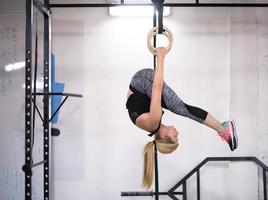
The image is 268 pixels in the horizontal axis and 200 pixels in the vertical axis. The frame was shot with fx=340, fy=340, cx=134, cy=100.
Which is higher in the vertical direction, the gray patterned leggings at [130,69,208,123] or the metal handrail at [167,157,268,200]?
the gray patterned leggings at [130,69,208,123]

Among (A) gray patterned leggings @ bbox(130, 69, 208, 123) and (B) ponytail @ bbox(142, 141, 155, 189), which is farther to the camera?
(B) ponytail @ bbox(142, 141, 155, 189)

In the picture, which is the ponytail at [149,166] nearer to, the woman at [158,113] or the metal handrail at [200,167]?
the woman at [158,113]

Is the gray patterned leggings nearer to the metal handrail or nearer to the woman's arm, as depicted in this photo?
the woman's arm

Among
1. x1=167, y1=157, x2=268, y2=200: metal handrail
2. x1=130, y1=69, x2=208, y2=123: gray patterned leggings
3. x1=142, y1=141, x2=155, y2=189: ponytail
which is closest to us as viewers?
x1=130, y1=69, x2=208, y2=123: gray patterned leggings

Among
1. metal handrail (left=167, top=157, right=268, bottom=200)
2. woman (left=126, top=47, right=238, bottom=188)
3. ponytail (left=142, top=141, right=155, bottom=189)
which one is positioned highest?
woman (left=126, top=47, right=238, bottom=188)

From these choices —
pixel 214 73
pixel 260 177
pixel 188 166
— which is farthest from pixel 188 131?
pixel 260 177

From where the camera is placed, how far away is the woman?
7.07ft

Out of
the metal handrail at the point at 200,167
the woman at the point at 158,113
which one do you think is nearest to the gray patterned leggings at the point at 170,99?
the woman at the point at 158,113

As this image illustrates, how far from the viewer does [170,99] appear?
234 cm

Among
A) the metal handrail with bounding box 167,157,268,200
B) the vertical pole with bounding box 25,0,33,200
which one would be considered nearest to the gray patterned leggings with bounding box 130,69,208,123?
the vertical pole with bounding box 25,0,33,200

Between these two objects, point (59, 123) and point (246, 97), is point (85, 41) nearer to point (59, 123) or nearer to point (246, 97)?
point (59, 123)

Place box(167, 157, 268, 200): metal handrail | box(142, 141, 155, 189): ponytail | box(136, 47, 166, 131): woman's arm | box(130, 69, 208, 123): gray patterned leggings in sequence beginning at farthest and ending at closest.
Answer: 1. box(167, 157, 268, 200): metal handrail
2. box(142, 141, 155, 189): ponytail
3. box(130, 69, 208, 123): gray patterned leggings
4. box(136, 47, 166, 131): woman's arm

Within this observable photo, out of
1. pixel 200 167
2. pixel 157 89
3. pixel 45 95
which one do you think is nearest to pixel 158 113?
pixel 157 89

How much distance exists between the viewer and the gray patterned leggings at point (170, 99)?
7.60 ft
